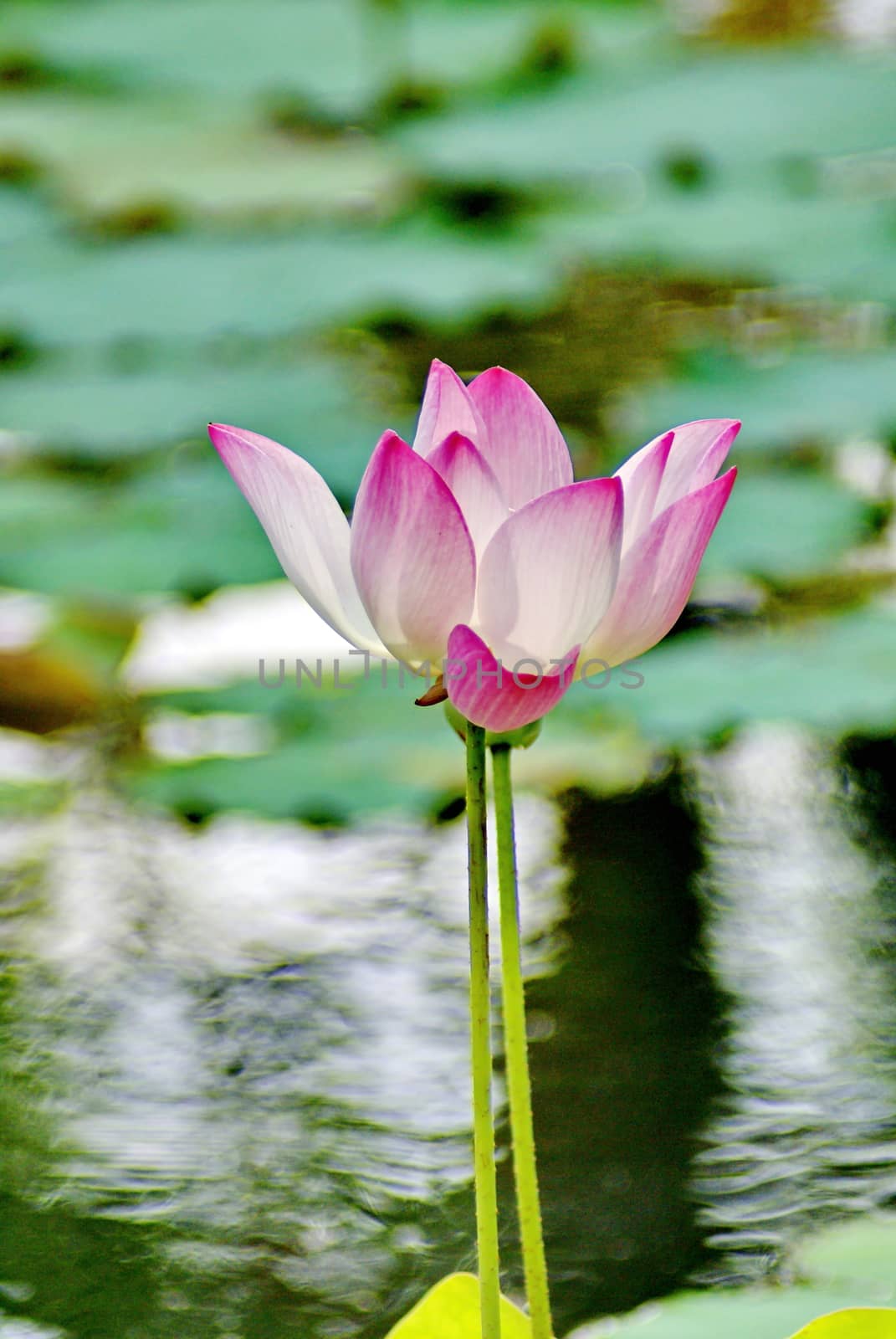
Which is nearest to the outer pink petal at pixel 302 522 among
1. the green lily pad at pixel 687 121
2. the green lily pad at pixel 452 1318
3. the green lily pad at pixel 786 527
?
the green lily pad at pixel 452 1318

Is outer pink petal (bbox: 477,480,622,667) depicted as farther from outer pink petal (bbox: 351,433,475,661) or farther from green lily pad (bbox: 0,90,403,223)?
green lily pad (bbox: 0,90,403,223)

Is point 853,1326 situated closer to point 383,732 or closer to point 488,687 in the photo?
point 488,687

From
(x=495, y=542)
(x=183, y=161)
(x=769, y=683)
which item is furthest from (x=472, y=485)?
(x=183, y=161)

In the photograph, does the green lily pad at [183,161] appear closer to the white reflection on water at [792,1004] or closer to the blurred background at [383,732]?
the blurred background at [383,732]

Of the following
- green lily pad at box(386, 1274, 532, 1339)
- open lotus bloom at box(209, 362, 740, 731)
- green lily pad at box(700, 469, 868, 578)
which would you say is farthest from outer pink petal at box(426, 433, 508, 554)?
green lily pad at box(700, 469, 868, 578)

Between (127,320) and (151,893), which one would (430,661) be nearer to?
(151,893)

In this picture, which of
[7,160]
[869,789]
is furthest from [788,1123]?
[7,160]
